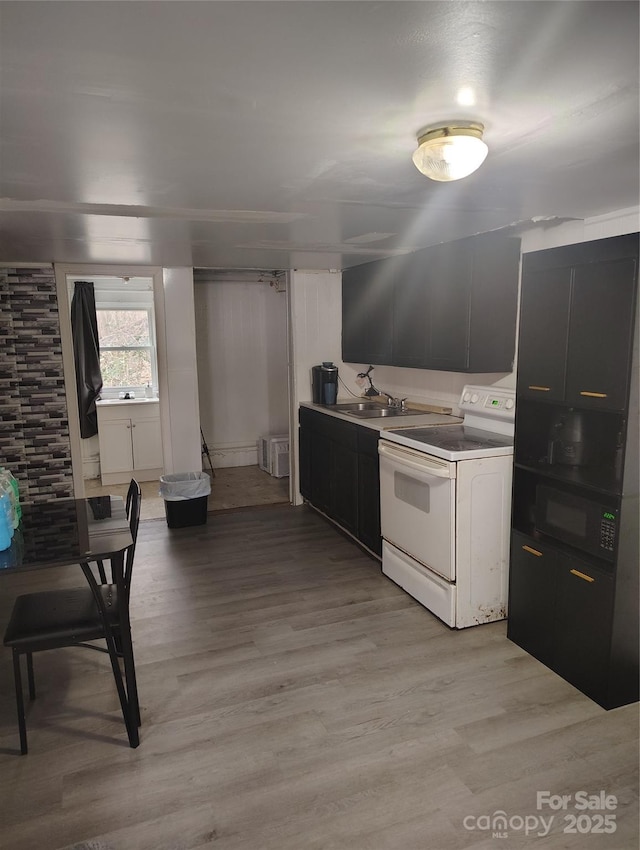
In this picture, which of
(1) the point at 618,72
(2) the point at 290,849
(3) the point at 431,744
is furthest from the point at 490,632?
(1) the point at 618,72

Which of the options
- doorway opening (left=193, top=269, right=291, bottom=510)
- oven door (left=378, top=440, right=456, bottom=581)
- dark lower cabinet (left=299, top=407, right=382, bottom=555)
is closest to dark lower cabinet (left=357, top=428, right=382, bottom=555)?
dark lower cabinet (left=299, top=407, right=382, bottom=555)

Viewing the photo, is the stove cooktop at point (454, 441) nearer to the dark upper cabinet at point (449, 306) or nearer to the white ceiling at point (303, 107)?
the dark upper cabinet at point (449, 306)

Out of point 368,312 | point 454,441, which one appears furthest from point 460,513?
point 368,312

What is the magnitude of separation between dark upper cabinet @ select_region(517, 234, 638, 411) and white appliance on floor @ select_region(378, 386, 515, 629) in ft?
1.53

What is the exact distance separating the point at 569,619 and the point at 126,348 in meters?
5.16

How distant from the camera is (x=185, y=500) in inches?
183

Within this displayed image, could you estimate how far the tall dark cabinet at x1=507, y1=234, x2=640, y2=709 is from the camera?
2.25 m

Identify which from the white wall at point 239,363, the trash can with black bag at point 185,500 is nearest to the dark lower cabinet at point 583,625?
the trash can with black bag at point 185,500

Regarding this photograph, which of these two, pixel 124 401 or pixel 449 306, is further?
pixel 124 401

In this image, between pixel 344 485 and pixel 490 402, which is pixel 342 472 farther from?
pixel 490 402

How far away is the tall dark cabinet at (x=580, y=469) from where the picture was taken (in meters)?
2.25

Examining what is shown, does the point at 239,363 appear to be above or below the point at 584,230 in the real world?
below

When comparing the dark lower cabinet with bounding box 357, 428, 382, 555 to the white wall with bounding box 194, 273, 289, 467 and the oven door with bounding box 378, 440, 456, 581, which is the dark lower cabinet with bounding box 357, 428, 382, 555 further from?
the white wall with bounding box 194, 273, 289, 467

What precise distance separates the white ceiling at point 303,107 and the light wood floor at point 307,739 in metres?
2.13
